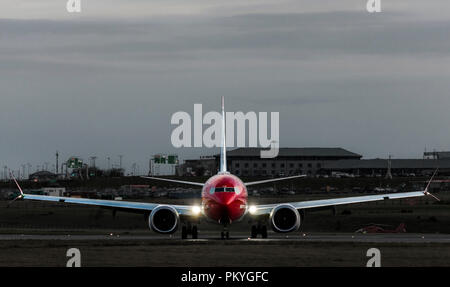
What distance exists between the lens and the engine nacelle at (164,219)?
6362cm

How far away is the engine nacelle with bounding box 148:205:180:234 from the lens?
2505 inches

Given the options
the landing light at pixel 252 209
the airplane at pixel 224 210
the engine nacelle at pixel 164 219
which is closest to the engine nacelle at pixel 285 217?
the airplane at pixel 224 210

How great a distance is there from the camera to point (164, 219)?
2517 inches

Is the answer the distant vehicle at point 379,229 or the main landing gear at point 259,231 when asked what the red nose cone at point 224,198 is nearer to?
the main landing gear at point 259,231

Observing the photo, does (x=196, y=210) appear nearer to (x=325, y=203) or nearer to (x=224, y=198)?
(x=224, y=198)

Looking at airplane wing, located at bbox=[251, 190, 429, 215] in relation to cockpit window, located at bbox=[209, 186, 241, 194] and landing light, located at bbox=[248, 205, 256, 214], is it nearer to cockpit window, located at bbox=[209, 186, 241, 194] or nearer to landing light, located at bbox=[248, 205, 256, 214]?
landing light, located at bbox=[248, 205, 256, 214]

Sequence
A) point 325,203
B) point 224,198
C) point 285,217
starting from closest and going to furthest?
point 224,198
point 285,217
point 325,203

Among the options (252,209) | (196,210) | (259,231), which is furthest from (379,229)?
(196,210)

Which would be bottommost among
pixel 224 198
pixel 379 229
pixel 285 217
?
pixel 379 229

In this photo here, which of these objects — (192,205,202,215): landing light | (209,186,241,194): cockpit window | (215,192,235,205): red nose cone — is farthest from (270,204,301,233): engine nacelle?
(192,205,202,215): landing light

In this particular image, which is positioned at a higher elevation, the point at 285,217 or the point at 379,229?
the point at 285,217
